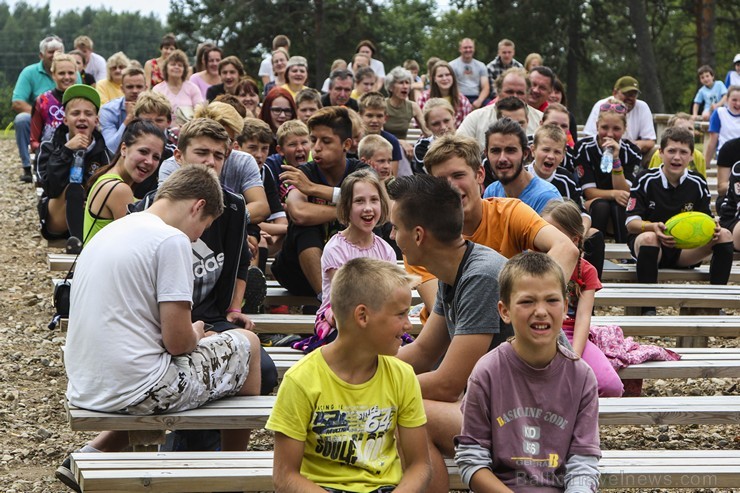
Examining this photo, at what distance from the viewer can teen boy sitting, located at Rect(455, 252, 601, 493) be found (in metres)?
3.73

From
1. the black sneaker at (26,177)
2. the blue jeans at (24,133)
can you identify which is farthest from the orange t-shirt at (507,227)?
the black sneaker at (26,177)

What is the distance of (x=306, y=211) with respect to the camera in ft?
22.2

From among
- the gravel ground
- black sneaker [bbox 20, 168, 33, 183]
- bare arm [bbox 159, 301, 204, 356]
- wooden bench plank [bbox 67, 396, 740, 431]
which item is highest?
bare arm [bbox 159, 301, 204, 356]

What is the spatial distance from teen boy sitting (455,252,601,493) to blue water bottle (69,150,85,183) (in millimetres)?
5233

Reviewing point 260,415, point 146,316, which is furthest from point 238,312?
point 146,316

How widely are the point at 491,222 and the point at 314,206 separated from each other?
2.10 meters

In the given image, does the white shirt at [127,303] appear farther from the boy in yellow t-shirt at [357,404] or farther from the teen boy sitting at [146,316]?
the boy in yellow t-shirt at [357,404]

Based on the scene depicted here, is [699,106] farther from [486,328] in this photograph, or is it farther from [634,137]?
[486,328]

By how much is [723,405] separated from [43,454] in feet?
10.8

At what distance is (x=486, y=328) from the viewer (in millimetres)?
4016

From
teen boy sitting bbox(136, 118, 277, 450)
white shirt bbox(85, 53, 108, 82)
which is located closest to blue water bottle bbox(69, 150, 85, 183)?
teen boy sitting bbox(136, 118, 277, 450)

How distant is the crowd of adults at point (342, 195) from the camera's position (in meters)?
4.14

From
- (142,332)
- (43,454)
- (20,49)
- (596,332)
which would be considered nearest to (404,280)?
(142,332)

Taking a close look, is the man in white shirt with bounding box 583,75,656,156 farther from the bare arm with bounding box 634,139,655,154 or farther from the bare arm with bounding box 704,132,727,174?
the bare arm with bounding box 704,132,727,174
